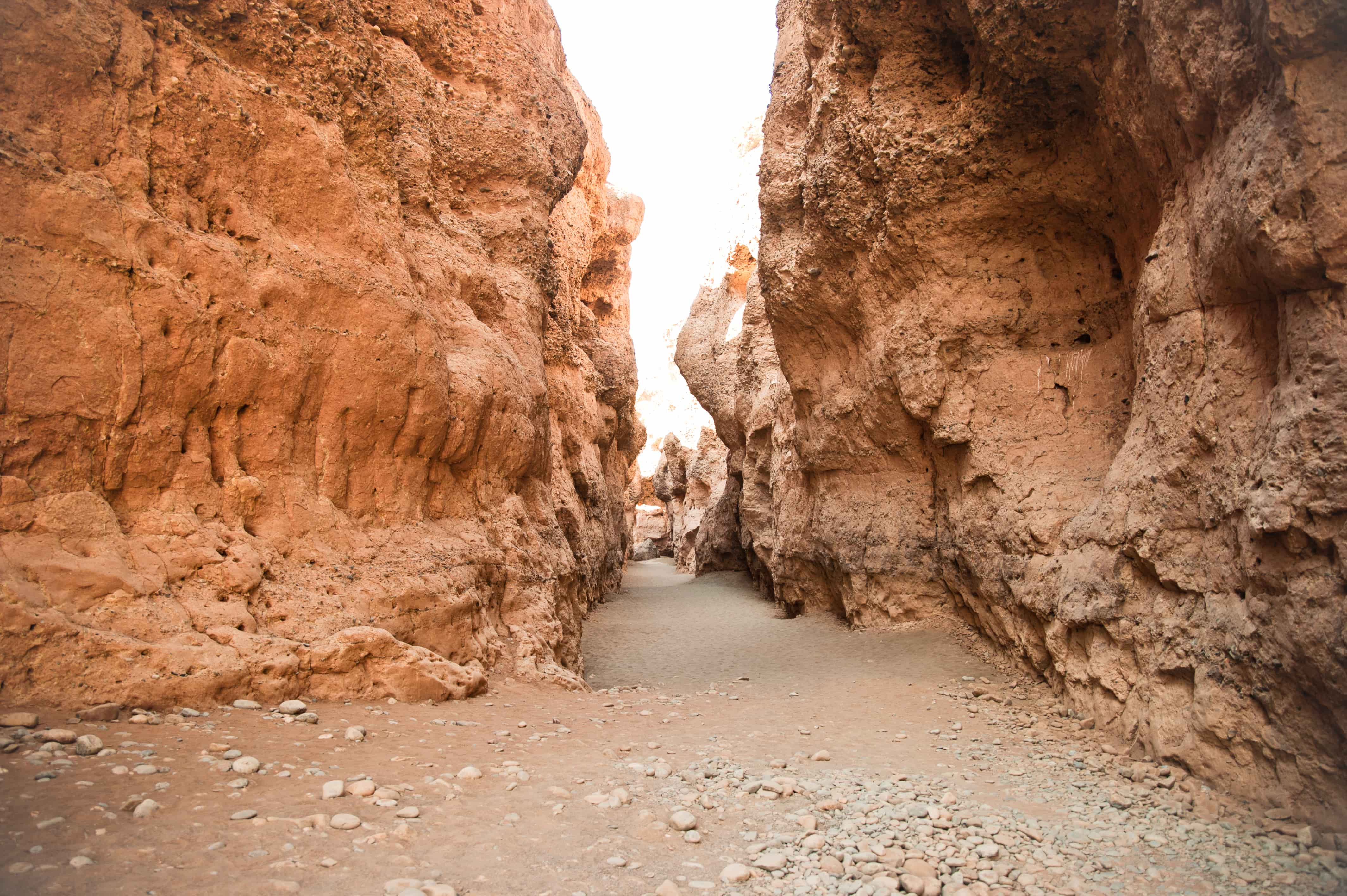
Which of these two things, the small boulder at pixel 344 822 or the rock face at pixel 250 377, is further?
the rock face at pixel 250 377

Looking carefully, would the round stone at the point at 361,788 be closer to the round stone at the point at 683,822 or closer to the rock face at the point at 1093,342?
the round stone at the point at 683,822

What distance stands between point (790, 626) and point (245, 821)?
10.4 m

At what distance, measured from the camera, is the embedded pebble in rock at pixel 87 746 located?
3.39m

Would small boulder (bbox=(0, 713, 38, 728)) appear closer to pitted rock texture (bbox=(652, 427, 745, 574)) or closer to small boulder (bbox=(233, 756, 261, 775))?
small boulder (bbox=(233, 756, 261, 775))

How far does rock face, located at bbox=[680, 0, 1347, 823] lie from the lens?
12.2 ft

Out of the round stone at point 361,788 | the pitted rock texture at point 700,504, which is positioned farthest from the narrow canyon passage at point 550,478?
the pitted rock texture at point 700,504

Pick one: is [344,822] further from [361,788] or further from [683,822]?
[683,822]

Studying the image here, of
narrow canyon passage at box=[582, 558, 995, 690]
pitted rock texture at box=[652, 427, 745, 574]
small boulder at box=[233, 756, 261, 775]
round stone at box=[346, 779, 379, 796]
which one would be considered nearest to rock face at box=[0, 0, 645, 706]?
small boulder at box=[233, 756, 261, 775]

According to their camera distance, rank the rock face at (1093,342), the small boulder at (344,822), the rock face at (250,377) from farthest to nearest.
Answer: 1. the rock face at (250,377)
2. the rock face at (1093,342)
3. the small boulder at (344,822)

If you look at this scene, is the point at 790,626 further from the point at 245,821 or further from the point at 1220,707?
the point at 245,821

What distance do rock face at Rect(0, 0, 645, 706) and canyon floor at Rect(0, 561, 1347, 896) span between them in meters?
0.64

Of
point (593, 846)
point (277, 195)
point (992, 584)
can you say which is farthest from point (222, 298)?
point (992, 584)

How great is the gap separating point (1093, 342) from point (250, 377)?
8.18 m

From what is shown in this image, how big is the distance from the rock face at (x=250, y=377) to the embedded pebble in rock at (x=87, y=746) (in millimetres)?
529
